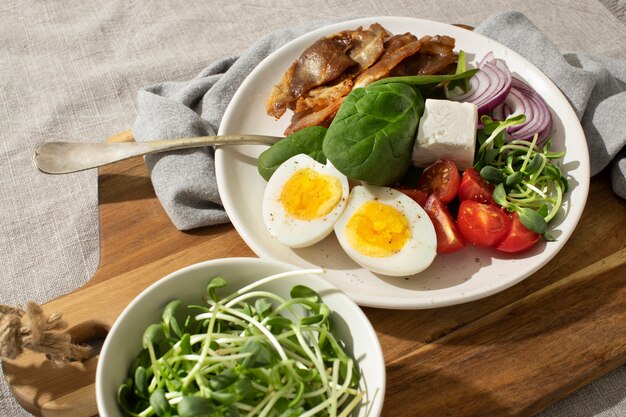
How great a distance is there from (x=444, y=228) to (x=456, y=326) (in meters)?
0.33

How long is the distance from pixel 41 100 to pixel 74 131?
0.27 m

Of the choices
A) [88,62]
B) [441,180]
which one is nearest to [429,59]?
[441,180]

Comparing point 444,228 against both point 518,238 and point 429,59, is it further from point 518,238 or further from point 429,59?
point 429,59

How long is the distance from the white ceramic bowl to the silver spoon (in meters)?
0.90

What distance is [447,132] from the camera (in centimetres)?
227

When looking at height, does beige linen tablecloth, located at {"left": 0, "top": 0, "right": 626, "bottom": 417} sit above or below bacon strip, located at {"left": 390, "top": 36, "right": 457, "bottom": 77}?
below

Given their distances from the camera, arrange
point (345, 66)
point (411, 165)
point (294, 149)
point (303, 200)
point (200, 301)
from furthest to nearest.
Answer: point (345, 66) < point (411, 165) < point (294, 149) < point (303, 200) < point (200, 301)

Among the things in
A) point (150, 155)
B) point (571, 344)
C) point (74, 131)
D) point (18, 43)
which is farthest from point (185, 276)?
point (18, 43)

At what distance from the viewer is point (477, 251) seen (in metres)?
2.25

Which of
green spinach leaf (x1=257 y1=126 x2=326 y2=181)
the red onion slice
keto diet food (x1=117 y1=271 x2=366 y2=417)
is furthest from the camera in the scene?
the red onion slice

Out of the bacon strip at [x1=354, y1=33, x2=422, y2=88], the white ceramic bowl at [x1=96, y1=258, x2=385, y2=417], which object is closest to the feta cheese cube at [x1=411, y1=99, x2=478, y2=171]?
the bacon strip at [x1=354, y1=33, x2=422, y2=88]

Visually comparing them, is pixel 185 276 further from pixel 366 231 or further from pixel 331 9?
pixel 331 9

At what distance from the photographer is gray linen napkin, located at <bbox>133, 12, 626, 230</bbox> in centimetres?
237

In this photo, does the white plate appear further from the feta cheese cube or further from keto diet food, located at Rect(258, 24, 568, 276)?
the feta cheese cube
